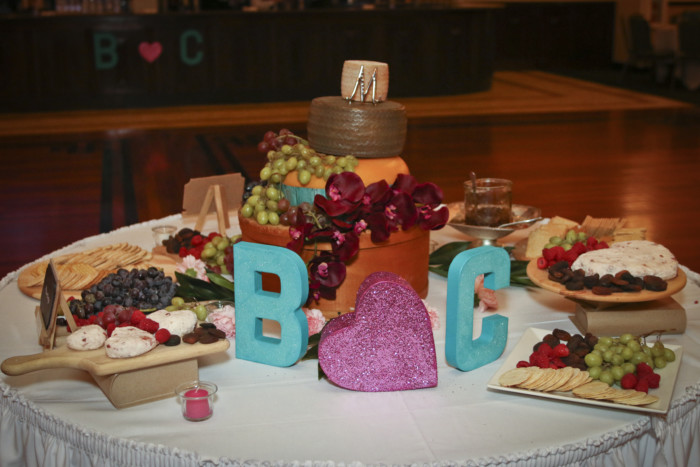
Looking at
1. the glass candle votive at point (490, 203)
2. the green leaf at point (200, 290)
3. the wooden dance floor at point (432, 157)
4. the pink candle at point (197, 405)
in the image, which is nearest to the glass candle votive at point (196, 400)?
the pink candle at point (197, 405)

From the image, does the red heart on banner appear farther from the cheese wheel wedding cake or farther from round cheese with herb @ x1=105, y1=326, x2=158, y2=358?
round cheese with herb @ x1=105, y1=326, x2=158, y2=358

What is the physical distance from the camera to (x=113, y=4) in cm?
935

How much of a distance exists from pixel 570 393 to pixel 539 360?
0.34ft

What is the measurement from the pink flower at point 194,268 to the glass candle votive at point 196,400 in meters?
0.69

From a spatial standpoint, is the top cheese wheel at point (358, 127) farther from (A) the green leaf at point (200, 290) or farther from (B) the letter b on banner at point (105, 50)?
(B) the letter b on banner at point (105, 50)

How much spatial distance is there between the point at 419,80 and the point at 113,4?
3.65 metres

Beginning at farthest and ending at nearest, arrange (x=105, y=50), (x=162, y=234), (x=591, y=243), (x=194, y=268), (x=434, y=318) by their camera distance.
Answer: (x=105, y=50), (x=162, y=234), (x=194, y=268), (x=591, y=243), (x=434, y=318)

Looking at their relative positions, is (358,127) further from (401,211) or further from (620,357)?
(620,357)

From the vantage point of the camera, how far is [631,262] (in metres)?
1.90

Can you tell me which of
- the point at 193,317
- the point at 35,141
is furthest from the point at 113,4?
the point at 193,317

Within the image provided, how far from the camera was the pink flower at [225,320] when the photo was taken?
6.10 ft

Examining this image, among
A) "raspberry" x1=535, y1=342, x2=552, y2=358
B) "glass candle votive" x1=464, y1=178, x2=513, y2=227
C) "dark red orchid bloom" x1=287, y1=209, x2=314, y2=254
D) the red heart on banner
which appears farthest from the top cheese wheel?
the red heart on banner

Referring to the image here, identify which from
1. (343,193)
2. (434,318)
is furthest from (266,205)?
(434,318)

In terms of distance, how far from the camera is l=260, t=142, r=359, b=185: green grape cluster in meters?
2.00
